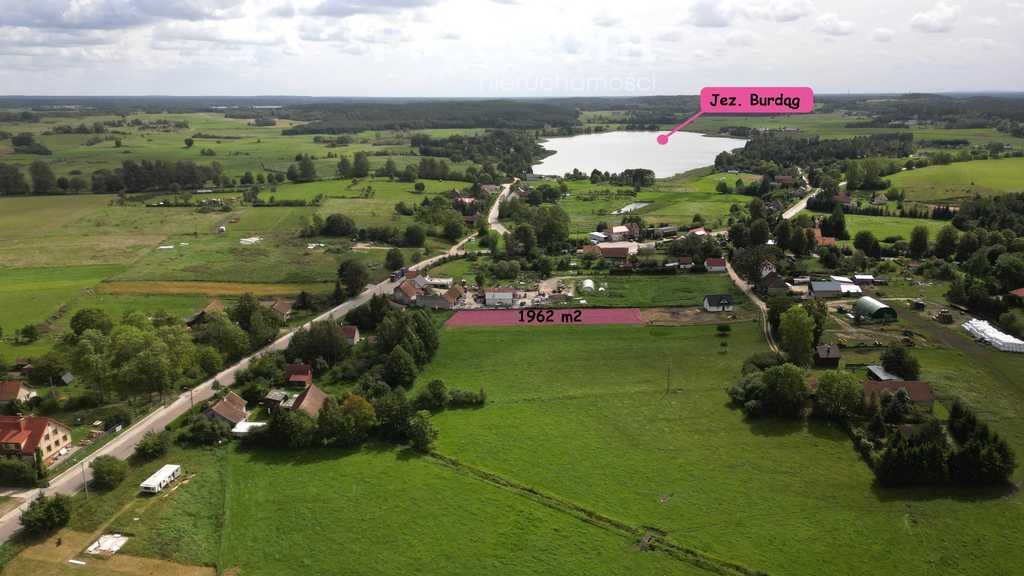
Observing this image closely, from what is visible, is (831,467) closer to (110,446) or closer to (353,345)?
(353,345)

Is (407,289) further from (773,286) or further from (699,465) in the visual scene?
(699,465)

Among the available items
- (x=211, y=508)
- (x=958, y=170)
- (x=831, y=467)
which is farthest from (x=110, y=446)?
(x=958, y=170)

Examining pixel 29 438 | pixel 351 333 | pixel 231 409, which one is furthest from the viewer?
pixel 351 333

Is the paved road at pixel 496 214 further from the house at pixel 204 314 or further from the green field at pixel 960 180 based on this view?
the green field at pixel 960 180

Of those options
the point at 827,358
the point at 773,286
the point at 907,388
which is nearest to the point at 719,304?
the point at 773,286

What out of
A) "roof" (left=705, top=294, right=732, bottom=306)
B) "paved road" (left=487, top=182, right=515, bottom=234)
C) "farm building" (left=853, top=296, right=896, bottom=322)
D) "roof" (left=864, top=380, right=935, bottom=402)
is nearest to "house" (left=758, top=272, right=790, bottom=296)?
"roof" (left=705, top=294, right=732, bottom=306)

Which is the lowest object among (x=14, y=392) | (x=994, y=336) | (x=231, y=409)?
(x=231, y=409)
